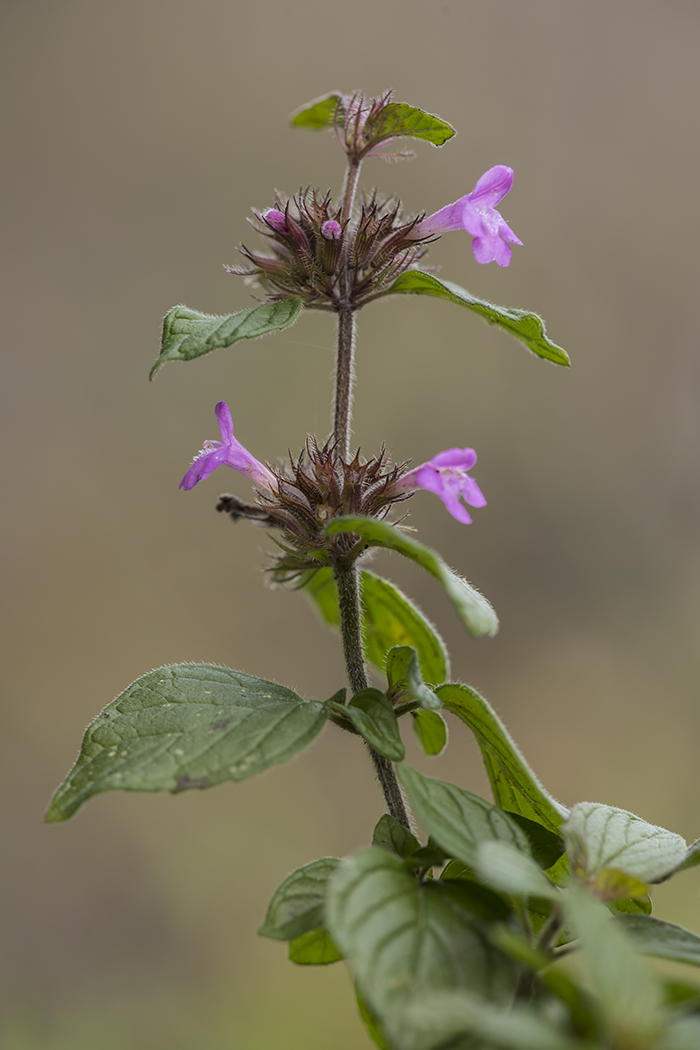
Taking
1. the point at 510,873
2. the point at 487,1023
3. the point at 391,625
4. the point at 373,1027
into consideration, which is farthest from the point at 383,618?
the point at 487,1023

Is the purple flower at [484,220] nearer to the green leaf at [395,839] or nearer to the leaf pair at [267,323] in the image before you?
the leaf pair at [267,323]

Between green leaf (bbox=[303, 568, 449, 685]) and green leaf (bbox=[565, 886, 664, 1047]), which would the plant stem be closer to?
green leaf (bbox=[303, 568, 449, 685])

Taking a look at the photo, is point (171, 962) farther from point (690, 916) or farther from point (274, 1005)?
point (690, 916)

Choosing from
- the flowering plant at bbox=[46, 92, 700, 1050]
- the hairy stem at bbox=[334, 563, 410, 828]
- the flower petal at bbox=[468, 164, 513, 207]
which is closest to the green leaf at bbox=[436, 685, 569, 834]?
the flowering plant at bbox=[46, 92, 700, 1050]

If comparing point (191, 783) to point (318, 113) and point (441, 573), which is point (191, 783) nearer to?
point (441, 573)

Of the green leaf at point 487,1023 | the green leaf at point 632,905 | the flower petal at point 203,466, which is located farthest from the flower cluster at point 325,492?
the green leaf at point 487,1023
